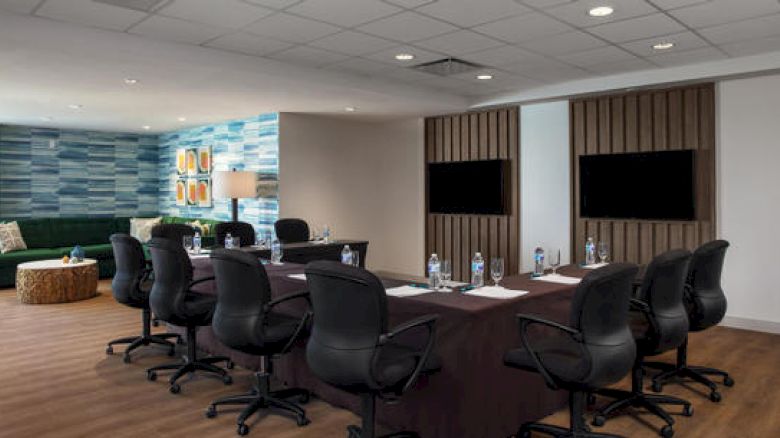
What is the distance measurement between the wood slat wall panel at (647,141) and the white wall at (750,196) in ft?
0.45

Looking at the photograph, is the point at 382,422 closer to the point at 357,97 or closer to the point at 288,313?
the point at 288,313

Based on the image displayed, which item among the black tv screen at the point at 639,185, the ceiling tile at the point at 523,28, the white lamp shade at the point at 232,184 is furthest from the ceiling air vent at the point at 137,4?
the black tv screen at the point at 639,185

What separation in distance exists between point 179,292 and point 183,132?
23.1ft

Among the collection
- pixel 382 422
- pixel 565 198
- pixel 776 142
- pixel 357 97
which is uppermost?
pixel 357 97

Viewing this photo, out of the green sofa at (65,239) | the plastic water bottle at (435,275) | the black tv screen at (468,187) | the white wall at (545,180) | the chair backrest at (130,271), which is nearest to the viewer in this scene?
the plastic water bottle at (435,275)

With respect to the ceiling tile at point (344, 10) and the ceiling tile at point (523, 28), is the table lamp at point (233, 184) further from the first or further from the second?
the ceiling tile at point (523, 28)

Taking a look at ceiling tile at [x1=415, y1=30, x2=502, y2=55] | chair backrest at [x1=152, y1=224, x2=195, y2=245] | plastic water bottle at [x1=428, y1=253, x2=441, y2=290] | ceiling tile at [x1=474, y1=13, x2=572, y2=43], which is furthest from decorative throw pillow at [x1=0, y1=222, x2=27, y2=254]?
plastic water bottle at [x1=428, y1=253, x2=441, y2=290]

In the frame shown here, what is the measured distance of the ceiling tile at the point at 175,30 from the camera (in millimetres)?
4348

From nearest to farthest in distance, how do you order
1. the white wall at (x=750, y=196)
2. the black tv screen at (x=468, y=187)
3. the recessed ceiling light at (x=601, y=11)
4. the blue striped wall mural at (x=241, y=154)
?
the recessed ceiling light at (x=601, y=11), the white wall at (x=750, y=196), the black tv screen at (x=468, y=187), the blue striped wall mural at (x=241, y=154)

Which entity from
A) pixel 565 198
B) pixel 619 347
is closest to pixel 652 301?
pixel 619 347

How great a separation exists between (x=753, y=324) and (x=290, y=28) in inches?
206

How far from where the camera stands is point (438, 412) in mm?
2930

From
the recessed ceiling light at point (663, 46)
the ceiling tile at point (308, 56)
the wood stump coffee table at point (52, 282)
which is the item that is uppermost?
the ceiling tile at point (308, 56)

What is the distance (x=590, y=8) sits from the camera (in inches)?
162
